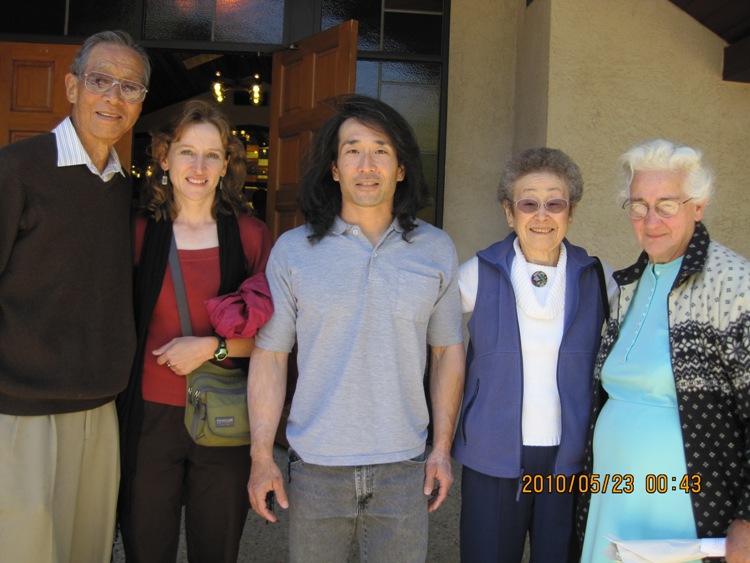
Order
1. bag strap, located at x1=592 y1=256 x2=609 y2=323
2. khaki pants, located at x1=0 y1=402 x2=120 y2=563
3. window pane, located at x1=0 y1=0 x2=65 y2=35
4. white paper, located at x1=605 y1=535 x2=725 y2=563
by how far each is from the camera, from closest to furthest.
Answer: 1. white paper, located at x1=605 y1=535 x2=725 y2=563
2. khaki pants, located at x1=0 y1=402 x2=120 y2=563
3. bag strap, located at x1=592 y1=256 x2=609 y2=323
4. window pane, located at x1=0 y1=0 x2=65 y2=35

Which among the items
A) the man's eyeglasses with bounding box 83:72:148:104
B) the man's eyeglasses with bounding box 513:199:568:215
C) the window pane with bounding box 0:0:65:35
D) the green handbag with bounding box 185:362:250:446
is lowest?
A: the green handbag with bounding box 185:362:250:446

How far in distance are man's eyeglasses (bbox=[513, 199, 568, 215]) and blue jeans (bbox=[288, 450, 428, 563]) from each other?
37.3 inches

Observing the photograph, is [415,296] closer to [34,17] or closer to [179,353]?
[179,353]

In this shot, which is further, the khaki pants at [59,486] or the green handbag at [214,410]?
the green handbag at [214,410]

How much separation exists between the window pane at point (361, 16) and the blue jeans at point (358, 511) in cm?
389

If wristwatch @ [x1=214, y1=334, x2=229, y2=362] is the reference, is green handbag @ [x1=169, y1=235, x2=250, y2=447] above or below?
below

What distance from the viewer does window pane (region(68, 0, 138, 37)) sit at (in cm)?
512

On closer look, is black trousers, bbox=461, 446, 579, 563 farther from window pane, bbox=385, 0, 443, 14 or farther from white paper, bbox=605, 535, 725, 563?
window pane, bbox=385, 0, 443, 14

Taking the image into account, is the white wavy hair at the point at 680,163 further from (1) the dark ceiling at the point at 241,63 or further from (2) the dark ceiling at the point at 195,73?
(2) the dark ceiling at the point at 195,73

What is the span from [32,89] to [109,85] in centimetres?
331

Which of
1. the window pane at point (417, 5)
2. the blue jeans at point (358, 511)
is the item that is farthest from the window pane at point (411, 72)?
the blue jeans at point (358, 511)

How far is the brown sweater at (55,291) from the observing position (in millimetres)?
1964

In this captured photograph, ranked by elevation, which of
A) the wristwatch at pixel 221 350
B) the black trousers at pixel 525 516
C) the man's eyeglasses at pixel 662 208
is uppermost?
the man's eyeglasses at pixel 662 208

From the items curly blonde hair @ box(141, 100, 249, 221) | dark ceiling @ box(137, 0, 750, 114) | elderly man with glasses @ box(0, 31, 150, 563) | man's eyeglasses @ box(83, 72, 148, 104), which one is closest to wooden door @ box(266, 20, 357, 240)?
dark ceiling @ box(137, 0, 750, 114)
